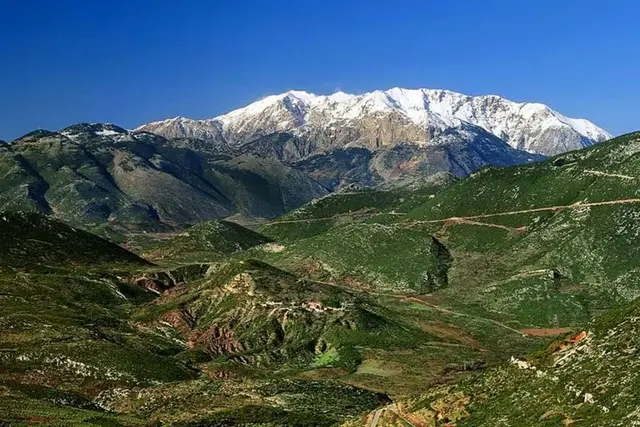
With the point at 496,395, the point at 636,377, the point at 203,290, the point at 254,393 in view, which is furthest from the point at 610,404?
the point at 203,290

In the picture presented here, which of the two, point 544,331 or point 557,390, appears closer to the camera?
point 557,390

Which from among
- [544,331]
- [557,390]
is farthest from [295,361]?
[557,390]

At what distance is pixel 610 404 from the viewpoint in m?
68.1

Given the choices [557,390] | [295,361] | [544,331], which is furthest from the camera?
[544,331]

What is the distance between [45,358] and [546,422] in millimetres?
100920

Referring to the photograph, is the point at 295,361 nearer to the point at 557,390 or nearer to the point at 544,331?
the point at 544,331

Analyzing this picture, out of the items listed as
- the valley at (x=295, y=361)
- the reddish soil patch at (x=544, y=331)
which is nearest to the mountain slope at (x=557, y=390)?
the valley at (x=295, y=361)

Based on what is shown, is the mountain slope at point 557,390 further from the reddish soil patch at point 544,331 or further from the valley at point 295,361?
the reddish soil patch at point 544,331

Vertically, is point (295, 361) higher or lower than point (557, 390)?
lower

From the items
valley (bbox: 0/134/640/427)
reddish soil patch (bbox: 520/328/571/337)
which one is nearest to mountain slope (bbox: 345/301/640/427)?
valley (bbox: 0/134/640/427)

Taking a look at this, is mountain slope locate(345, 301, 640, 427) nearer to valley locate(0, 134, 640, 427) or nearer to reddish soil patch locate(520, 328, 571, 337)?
valley locate(0, 134, 640, 427)

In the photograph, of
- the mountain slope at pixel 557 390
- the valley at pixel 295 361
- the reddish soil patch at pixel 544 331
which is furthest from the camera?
the reddish soil patch at pixel 544 331

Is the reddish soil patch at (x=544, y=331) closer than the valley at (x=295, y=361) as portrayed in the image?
No

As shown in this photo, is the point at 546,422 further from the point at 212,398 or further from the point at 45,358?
the point at 45,358
